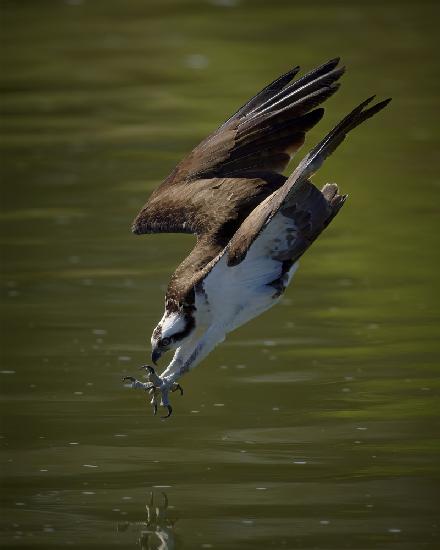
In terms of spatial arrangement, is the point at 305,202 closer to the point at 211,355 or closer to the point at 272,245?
the point at 272,245

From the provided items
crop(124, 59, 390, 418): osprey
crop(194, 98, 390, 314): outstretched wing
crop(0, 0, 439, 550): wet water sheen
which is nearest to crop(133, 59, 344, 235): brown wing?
crop(124, 59, 390, 418): osprey

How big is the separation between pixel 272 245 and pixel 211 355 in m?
2.64

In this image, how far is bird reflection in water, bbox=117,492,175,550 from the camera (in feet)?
30.4

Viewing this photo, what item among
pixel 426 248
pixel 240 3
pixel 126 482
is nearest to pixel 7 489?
pixel 126 482

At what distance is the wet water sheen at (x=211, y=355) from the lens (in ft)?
31.8

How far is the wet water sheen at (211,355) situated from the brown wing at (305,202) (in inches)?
52.5

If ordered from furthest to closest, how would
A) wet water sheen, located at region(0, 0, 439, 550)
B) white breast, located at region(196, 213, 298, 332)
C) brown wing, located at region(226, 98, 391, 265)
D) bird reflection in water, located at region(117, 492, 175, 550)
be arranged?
white breast, located at region(196, 213, 298, 332), wet water sheen, located at region(0, 0, 439, 550), brown wing, located at region(226, 98, 391, 265), bird reflection in water, located at region(117, 492, 175, 550)

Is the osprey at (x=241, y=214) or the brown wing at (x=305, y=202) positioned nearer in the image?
the brown wing at (x=305, y=202)

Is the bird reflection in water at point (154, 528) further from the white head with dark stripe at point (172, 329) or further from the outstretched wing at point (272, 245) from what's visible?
the outstretched wing at point (272, 245)

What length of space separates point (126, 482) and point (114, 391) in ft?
5.97

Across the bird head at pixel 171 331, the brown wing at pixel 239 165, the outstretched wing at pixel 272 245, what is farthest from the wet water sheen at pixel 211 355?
the brown wing at pixel 239 165

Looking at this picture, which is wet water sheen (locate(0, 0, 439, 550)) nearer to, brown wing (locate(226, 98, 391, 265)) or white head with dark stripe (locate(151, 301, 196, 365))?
white head with dark stripe (locate(151, 301, 196, 365))

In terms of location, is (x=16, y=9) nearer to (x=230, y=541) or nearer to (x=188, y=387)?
(x=188, y=387)

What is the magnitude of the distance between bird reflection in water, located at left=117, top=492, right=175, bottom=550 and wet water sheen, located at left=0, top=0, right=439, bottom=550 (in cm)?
1
